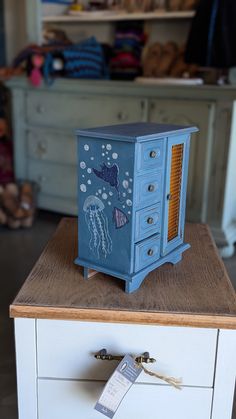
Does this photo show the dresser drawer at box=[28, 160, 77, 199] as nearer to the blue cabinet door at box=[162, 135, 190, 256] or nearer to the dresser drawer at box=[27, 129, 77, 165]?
the dresser drawer at box=[27, 129, 77, 165]

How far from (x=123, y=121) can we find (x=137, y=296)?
66.1 inches

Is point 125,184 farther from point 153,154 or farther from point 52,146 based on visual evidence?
point 52,146

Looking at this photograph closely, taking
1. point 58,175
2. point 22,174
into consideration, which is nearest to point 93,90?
point 58,175

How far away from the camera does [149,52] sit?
2.85 m

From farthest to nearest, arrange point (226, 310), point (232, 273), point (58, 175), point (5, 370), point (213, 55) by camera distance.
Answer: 1. point (58, 175)
2. point (213, 55)
3. point (232, 273)
4. point (5, 370)
5. point (226, 310)

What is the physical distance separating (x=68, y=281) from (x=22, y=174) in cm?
202

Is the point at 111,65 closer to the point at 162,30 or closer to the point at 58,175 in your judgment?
the point at 162,30

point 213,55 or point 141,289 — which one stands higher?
point 213,55

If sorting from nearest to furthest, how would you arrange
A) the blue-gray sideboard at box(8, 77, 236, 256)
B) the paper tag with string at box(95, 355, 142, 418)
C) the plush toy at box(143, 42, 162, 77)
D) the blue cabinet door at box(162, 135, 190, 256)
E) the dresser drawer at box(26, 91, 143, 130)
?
the paper tag with string at box(95, 355, 142, 418), the blue cabinet door at box(162, 135, 190, 256), the blue-gray sideboard at box(8, 77, 236, 256), the dresser drawer at box(26, 91, 143, 130), the plush toy at box(143, 42, 162, 77)

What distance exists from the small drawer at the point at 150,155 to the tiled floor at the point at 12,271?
76cm

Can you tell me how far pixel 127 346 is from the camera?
803 millimetres

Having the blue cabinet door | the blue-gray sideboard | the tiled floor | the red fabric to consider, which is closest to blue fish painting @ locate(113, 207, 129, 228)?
the blue cabinet door

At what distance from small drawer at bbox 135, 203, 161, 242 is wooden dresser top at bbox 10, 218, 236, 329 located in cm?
10

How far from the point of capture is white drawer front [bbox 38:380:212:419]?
0.81 m
